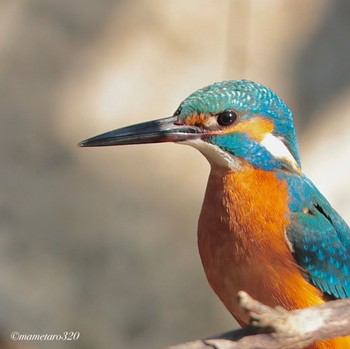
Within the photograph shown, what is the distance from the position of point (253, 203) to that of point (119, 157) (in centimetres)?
273

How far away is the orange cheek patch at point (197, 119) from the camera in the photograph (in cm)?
406

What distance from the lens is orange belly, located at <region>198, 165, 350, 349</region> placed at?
13.1 ft

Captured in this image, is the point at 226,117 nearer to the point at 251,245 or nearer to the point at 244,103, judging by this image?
the point at 244,103

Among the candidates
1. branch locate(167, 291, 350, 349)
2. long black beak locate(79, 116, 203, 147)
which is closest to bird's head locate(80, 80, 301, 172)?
long black beak locate(79, 116, 203, 147)

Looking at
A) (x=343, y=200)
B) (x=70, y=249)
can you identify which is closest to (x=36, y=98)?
(x=70, y=249)

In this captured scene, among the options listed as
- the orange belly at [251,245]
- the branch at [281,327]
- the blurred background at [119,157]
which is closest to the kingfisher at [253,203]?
the orange belly at [251,245]

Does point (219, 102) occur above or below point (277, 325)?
above

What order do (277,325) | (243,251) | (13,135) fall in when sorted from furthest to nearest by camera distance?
(13,135), (243,251), (277,325)

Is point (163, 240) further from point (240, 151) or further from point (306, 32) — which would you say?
point (240, 151)

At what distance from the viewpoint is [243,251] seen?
158 inches

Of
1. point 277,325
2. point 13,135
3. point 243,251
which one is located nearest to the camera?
point 277,325

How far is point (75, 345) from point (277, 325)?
12.6ft

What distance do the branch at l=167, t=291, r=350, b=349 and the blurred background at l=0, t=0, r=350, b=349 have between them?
3.56m

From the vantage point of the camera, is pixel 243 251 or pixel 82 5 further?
pixel 82 5
